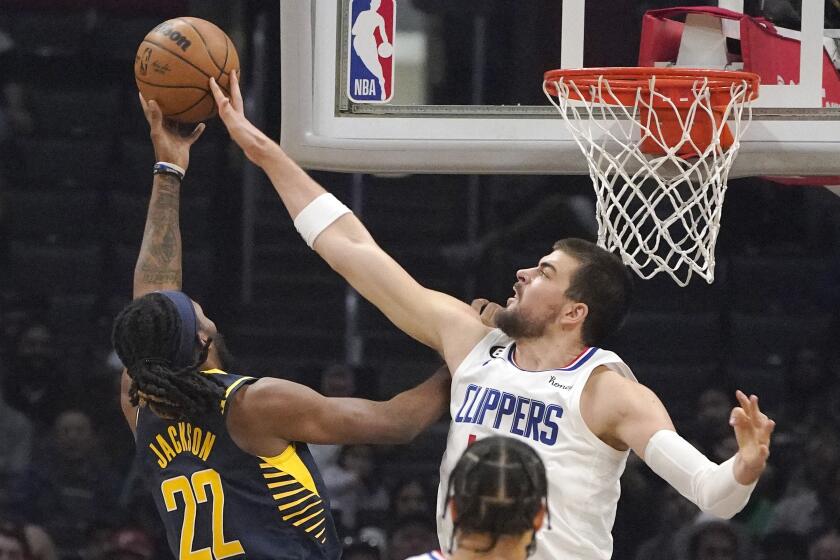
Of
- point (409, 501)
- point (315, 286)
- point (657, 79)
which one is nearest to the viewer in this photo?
point (657, 79)

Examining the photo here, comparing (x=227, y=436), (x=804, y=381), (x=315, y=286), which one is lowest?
(x=804, y=381)

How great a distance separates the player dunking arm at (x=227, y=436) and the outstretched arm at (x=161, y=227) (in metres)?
0.45

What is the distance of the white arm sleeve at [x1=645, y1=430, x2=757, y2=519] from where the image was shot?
8.91 feet

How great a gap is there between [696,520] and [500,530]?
4.02m

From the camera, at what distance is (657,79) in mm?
3641

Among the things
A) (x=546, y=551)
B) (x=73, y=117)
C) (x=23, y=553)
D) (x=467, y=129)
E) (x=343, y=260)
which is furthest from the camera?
(x=73, y=117)

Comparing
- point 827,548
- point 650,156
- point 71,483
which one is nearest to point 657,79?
point 650,156

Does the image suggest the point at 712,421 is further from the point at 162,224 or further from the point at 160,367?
the point at 160,367

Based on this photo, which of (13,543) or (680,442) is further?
(13,543)

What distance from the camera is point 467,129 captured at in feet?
12.7

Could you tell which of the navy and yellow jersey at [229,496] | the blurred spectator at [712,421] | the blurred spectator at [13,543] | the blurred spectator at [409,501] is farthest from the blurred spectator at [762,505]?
the navy and yellow jersey at [229,496]

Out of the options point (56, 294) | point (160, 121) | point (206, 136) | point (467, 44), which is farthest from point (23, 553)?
point (467, 44)

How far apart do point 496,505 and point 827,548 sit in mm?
4068

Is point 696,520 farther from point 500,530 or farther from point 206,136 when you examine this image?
point 500,530
